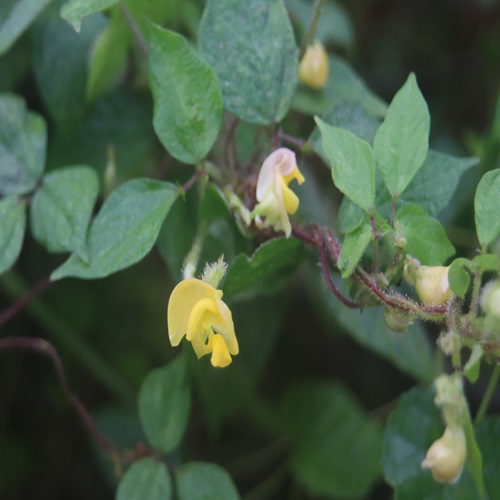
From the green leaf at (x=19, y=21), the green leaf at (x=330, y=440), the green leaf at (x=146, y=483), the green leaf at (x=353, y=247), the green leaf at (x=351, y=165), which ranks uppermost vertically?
the green leaf at (x=19, y=21)

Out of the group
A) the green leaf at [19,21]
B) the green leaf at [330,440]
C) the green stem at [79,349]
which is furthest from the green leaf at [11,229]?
the green leaf at [330,440]

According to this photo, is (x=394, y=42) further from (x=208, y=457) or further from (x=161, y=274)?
(x=208, y=457)

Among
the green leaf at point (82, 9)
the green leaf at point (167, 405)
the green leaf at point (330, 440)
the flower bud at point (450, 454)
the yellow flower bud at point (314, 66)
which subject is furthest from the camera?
the green leaf at point (330, 440)

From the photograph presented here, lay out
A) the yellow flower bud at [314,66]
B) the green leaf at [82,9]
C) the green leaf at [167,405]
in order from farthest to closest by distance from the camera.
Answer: the yellow flower bud at [314,66] → the green leaf at [167,405] → the green leaf at [82,9]

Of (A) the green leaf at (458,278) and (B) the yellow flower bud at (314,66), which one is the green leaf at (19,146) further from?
(A) the green leaf at (458,278)

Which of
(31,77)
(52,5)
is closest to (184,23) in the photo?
(52,5)

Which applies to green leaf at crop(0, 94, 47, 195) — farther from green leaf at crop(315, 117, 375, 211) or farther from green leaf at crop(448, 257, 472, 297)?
green leaf at crop(448, 257, 472, 297)
